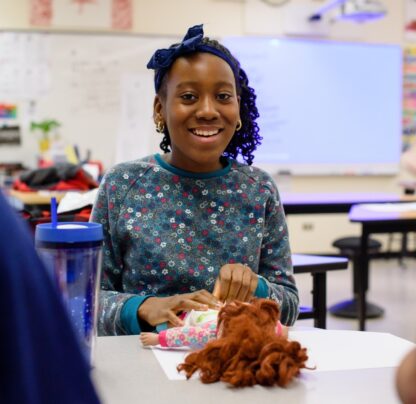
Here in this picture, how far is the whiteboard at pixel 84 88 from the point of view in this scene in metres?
5.79

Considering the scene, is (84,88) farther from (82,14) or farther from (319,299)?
(319,299)

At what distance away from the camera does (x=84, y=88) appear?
588 centimetres

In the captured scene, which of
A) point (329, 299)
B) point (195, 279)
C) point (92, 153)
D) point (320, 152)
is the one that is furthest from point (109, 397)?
point (320, 152)

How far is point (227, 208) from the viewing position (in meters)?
1.54

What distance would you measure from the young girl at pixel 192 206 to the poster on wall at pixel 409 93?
17.8 feet

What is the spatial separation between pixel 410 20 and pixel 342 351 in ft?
20.1

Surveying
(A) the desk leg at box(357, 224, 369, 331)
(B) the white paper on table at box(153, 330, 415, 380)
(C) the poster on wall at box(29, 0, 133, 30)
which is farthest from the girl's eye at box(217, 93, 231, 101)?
(C) the poster on wall at box(29, 0, 133, 30)

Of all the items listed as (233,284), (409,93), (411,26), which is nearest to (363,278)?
(233,284)

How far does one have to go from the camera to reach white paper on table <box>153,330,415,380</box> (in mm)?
1095

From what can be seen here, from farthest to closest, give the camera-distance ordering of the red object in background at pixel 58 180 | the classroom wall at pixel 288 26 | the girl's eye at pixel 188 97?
1. the classroom wall at pixel 288 26
2. the red object in background at pixel 58 180
3. the girl's eye at pixel 188 97

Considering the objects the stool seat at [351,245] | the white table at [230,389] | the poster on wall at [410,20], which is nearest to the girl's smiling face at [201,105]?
the white table at [230,389]

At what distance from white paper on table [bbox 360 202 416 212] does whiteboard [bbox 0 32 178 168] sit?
2.52 m

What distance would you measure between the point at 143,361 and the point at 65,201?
4.28 feet

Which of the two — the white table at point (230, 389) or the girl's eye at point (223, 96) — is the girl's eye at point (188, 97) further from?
the white table at point (230, 389)
